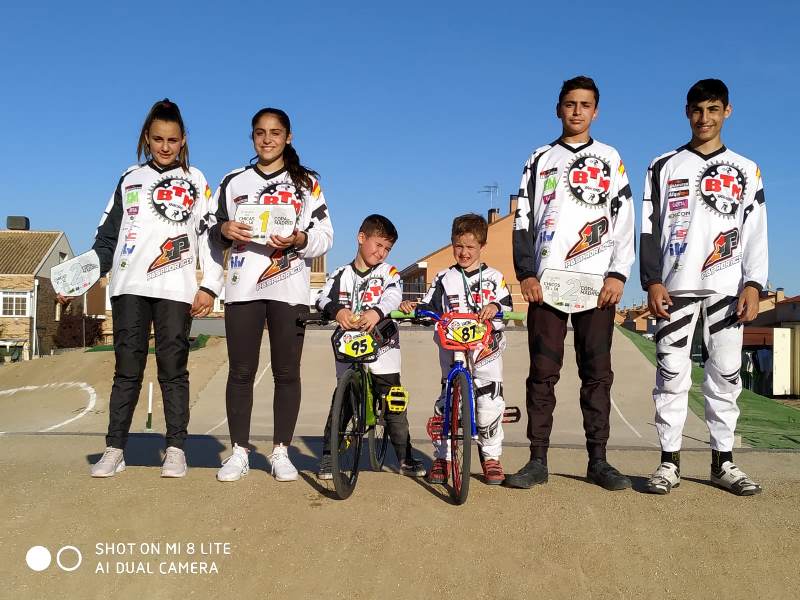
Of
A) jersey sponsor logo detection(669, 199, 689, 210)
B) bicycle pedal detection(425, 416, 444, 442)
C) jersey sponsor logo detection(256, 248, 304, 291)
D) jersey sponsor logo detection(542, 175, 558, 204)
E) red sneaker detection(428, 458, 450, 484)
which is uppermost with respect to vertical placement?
jersey sponsor logo detection(542, 175, 558, 204)

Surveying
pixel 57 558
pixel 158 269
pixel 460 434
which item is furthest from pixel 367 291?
pixel 57 558

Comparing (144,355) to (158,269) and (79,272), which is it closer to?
(158,269)

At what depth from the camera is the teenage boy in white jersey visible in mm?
4453

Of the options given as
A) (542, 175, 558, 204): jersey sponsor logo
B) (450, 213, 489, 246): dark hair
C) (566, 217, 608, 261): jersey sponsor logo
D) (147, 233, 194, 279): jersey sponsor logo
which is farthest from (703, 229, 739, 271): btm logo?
(147, 233, 194, 279): jersey sponsor logo

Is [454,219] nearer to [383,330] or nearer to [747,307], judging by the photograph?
[383,330]

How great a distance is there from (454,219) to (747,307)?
206 cm

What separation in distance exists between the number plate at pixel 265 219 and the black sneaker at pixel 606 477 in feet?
8.27

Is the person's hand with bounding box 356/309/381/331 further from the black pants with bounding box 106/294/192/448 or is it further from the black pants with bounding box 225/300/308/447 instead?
the black pants with bounding box 106/294/192/448

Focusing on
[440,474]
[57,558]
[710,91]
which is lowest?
[57,558]

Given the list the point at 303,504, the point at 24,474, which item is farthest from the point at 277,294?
the point at 24,474

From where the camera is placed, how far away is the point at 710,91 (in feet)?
14.6

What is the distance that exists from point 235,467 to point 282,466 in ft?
0.99

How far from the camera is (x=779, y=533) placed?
3.65 metres

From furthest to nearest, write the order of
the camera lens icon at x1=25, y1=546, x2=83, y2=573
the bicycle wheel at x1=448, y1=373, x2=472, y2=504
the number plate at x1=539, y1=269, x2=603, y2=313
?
1. the number plate at x1=539, y1=269, x2=603, y2=313
2. the bicycle wheel at x1=448, y1=373, x2=472, y2=504
3. the camera lens icon at x1=25, y1=546, x2=83, y2=573
